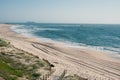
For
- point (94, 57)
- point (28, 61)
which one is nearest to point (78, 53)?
point (94, 57)

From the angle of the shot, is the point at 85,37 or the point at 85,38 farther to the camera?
the point at 85,37

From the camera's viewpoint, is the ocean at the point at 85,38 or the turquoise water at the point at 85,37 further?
the turquoise water at the point at 85,37

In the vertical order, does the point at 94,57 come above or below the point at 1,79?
below

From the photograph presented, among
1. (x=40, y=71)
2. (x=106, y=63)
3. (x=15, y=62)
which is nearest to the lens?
(x=40, y=71)

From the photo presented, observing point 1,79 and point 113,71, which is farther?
point 113,71

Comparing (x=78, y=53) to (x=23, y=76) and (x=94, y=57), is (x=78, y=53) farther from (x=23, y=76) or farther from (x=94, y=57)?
(x=23, y=76)

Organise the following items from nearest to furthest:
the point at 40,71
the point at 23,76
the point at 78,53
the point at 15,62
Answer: the point at 23,76 → the point at 40,71 → the point at 15,62 → the point at 78,53

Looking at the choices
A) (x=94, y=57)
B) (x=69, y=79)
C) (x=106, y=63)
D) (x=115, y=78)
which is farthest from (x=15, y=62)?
(x=94, y=57)

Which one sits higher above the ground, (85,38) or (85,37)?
(85,38)

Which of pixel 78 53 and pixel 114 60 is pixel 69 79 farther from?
pixel 78 53

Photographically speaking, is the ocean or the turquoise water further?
the turquoise water
